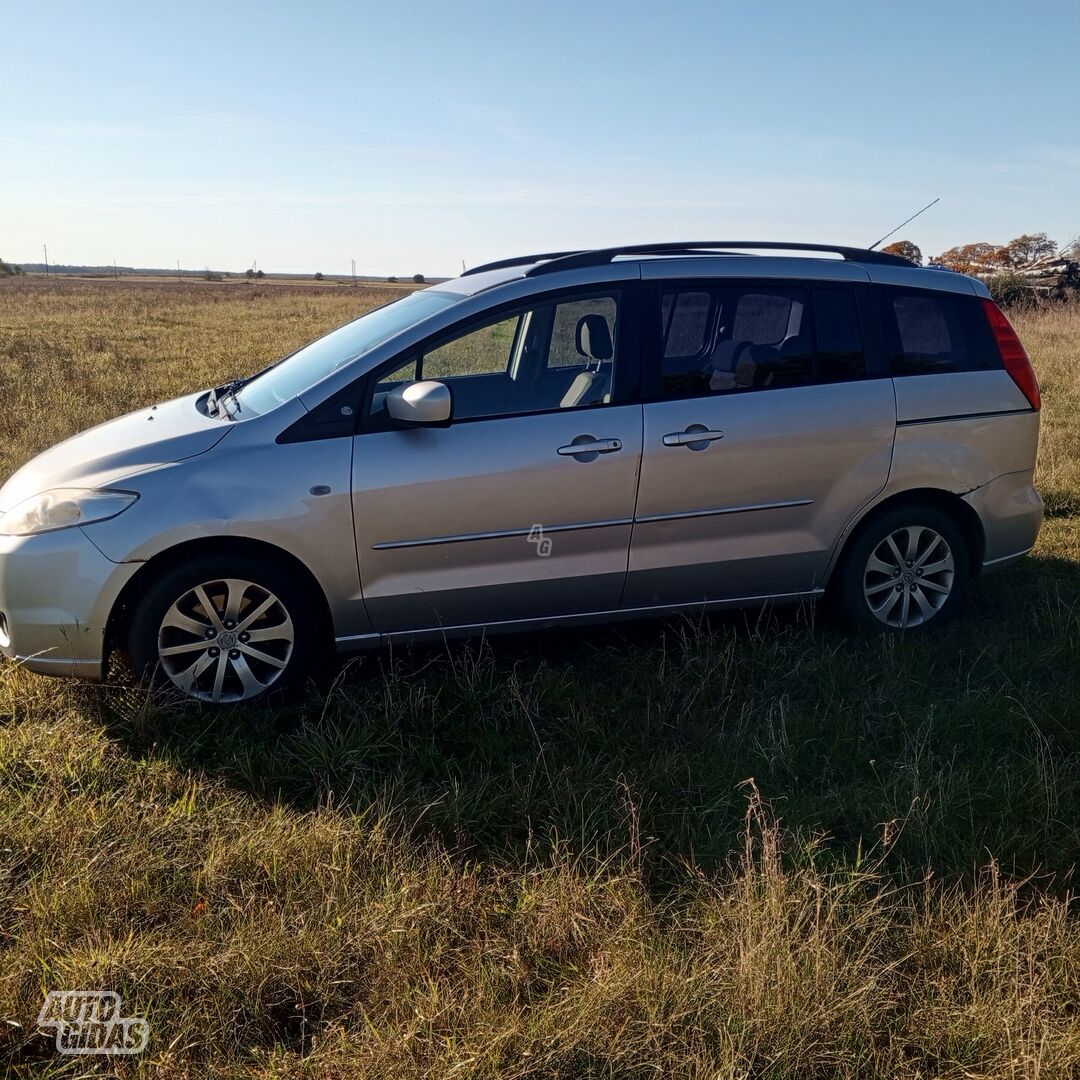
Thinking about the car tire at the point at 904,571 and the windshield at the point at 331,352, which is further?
the car tire at the point at 904,571

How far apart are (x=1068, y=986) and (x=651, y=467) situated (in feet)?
7.96

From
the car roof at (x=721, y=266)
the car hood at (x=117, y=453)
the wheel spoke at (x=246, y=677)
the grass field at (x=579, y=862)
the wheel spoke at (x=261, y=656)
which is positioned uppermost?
the car roof at (x=721, y=266)

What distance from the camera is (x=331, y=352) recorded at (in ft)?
15.5

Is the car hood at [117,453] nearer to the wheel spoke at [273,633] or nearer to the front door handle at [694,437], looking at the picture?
the wheel spoke at [273,633]

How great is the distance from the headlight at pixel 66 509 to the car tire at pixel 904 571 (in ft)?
10.5

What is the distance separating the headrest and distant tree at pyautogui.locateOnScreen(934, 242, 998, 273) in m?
26.3

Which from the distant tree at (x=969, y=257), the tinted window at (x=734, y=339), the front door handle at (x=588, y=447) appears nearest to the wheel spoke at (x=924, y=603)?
the tinted window at (x=734, y=339)

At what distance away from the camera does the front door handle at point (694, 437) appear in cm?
439

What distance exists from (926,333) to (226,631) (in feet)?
11.4

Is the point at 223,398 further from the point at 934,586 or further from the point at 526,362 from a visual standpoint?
the point at 934,586

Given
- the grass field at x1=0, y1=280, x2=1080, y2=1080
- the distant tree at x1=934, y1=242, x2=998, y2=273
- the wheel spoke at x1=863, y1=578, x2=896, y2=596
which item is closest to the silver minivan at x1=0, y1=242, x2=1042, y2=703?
the wheel spoke at x1=863, y1=578, x2=896, y2=596

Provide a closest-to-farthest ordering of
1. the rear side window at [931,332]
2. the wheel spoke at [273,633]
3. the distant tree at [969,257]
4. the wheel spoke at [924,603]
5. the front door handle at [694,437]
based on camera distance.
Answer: the wheel spoke at [273,633], the front door handle at [694,437], the rear side window at [931,332], the wheel spoke at [924,603], the distant tree at [969,257]

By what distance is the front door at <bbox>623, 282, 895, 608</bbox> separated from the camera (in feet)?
14.6

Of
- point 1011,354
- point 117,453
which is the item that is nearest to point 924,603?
point 1011,354
